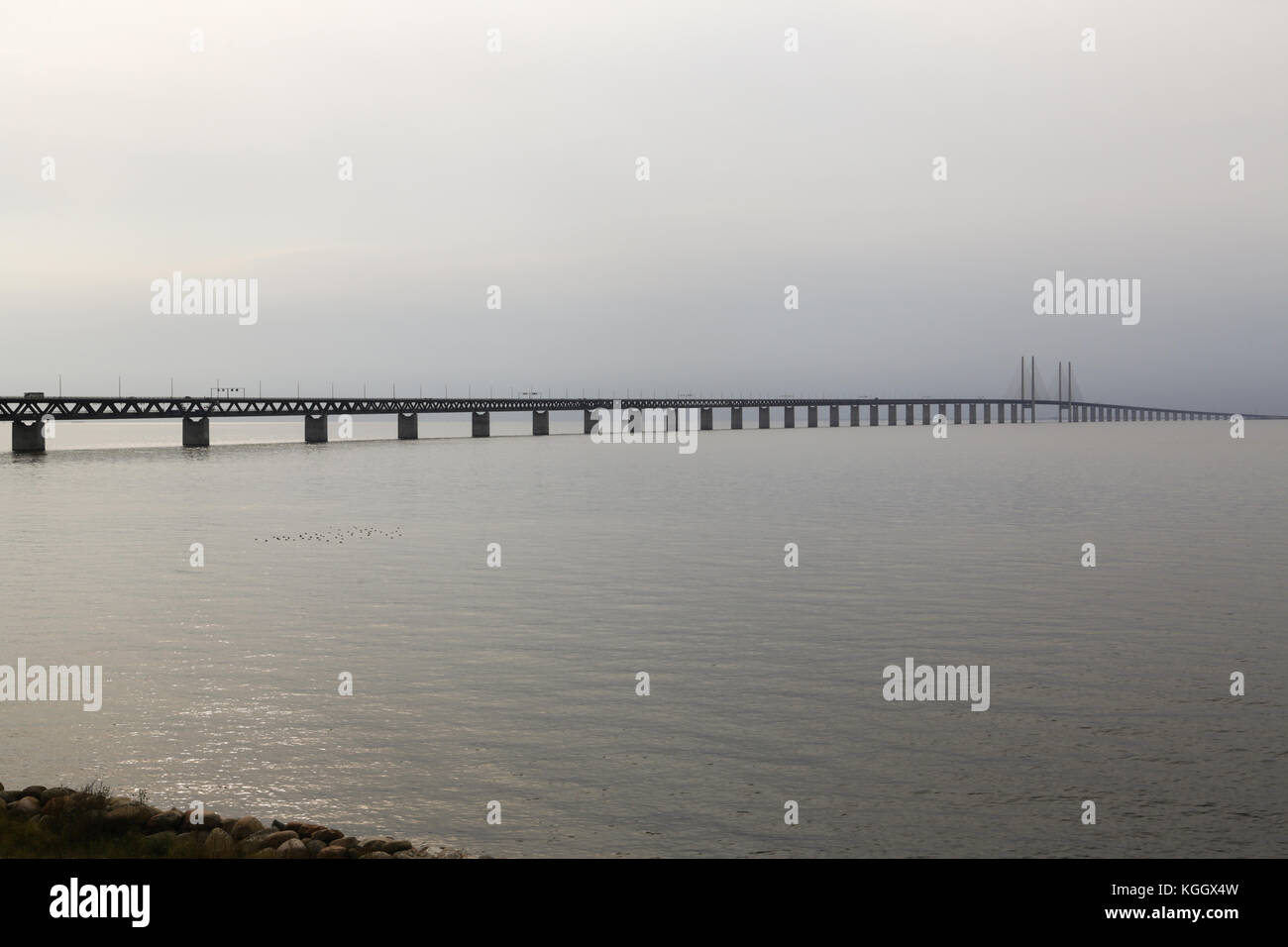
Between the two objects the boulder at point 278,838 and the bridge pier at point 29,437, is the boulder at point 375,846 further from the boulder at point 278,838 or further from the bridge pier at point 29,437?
the bridge pier at point 29,437

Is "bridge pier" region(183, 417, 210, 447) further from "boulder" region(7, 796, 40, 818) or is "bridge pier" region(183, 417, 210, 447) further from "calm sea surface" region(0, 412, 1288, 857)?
"boulder" region(7, 796, 40, 818)

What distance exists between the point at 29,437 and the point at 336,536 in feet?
377

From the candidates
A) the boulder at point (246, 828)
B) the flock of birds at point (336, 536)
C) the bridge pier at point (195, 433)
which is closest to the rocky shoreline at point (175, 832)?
the boulder at point (246, 828)

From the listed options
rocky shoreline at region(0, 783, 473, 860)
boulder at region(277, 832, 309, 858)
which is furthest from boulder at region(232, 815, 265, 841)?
boulder at region(277, 832, 309, 858)

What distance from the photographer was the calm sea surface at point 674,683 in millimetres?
13898

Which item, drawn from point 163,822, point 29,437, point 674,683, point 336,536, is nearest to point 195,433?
point 29,437

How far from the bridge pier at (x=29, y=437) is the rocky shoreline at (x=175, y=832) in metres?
145

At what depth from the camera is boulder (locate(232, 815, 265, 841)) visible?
12.6 meters

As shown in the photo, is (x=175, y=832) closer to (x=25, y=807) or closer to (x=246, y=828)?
(x=246, y=828)

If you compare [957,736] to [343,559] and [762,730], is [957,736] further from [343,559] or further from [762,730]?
[343,559]

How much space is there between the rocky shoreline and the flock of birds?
3204 centimetres

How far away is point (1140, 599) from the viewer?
3084 centimetres
